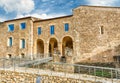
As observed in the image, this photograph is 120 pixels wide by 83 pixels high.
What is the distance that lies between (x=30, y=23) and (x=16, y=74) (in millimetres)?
17434

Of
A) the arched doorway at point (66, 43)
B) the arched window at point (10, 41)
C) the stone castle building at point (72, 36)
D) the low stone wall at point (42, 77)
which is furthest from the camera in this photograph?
the arched window at point (10, 41)

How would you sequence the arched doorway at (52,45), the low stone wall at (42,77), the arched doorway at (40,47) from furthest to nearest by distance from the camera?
the arched doorway at (40,47), the arched doorway at (52,45), the low stone wall at (42,77)

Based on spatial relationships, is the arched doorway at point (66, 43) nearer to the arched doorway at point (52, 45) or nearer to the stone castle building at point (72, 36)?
the stone castle building at point (72, 36)

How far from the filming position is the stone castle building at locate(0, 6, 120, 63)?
29797 mm

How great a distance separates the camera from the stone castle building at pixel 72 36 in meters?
29.8

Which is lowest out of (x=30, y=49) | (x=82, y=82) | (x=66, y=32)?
(x=82, y=82)

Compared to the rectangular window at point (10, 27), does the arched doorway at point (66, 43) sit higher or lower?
lower

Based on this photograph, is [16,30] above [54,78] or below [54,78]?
above

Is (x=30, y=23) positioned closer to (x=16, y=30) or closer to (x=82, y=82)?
(x=16, y=30)

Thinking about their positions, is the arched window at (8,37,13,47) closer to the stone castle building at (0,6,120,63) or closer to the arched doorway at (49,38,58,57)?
the stone castle building at (0,6,120,63)

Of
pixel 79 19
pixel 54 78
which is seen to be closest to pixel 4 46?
pixel 79 19

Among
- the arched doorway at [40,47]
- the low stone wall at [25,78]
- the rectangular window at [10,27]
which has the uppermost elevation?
the rectangular window at [10,27]

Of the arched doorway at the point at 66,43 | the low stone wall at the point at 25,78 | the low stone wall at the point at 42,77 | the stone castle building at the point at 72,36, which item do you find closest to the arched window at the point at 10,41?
the stone castle building at the point at 72,36

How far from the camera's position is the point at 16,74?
1989 centimetres
